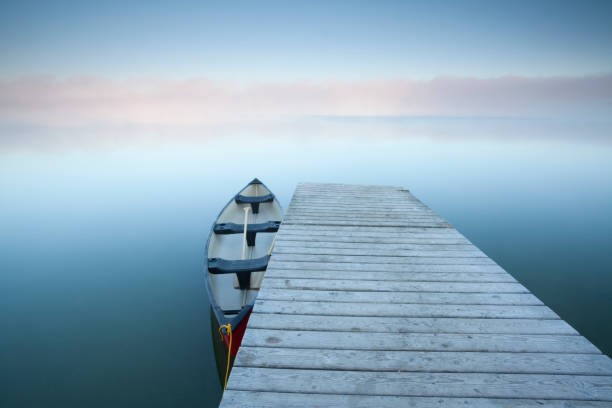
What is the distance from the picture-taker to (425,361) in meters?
2.06

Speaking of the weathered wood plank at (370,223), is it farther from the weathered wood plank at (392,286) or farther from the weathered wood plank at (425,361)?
the weathered wood plank at (425,361)

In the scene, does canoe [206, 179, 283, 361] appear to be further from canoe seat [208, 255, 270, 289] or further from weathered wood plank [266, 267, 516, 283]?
weathered wood plank [266, 267, 516, 283]

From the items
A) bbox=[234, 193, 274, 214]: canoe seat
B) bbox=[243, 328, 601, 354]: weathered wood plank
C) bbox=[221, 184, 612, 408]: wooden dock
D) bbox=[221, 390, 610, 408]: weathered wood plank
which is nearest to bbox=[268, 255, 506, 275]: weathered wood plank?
bbox=[221, 184, 612, 408]: wooden dock

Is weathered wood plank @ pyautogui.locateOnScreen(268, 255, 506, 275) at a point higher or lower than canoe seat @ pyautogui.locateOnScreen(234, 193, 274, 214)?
higher

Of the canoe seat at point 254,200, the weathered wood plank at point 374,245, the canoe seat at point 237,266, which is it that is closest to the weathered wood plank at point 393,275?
the weathered wood plank at point 374,245

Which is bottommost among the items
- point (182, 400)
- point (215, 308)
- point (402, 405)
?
point (182, 400)

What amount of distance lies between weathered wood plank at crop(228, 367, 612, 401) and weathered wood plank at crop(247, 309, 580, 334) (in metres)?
0.41

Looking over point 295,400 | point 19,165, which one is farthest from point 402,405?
point 19,165

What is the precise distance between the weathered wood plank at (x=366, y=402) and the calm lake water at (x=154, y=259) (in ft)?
9.79

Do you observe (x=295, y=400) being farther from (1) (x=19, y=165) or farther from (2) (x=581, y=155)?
(2) (x=581, y=155)

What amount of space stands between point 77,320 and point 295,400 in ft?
18.7

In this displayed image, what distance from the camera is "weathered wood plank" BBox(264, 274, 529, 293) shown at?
2936 mm

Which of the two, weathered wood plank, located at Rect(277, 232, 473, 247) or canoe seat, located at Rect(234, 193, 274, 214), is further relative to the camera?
canoe seat, located at Rect(234, 193, 274, 214)

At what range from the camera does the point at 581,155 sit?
2581cm
